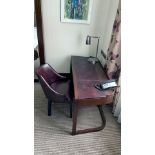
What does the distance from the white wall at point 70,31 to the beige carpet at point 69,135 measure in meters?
0.89

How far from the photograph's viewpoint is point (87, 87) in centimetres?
176

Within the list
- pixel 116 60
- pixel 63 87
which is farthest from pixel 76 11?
pixel 63 87

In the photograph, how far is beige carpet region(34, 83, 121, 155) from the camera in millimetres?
1665

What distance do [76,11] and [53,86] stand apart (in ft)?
3.82

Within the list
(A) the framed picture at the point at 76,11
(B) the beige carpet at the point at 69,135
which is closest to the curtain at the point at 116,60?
(B) the beige carpet at the point at 69,135

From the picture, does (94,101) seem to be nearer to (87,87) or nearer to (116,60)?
(87,87)

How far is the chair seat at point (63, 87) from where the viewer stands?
188 cm

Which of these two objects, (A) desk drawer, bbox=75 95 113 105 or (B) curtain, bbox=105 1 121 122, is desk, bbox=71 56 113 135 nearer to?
(A) desk drawer, bbox=75 95 113 105

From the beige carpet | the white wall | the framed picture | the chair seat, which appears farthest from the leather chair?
the framed picture

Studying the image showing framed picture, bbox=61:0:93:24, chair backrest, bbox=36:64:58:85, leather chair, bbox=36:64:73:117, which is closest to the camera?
leather chair, bbox=36:64:73:117

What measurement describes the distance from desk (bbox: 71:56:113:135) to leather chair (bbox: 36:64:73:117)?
0.63 feet

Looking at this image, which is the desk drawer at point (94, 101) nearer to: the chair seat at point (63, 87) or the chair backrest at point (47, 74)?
the chair seat at point (63, 87)
